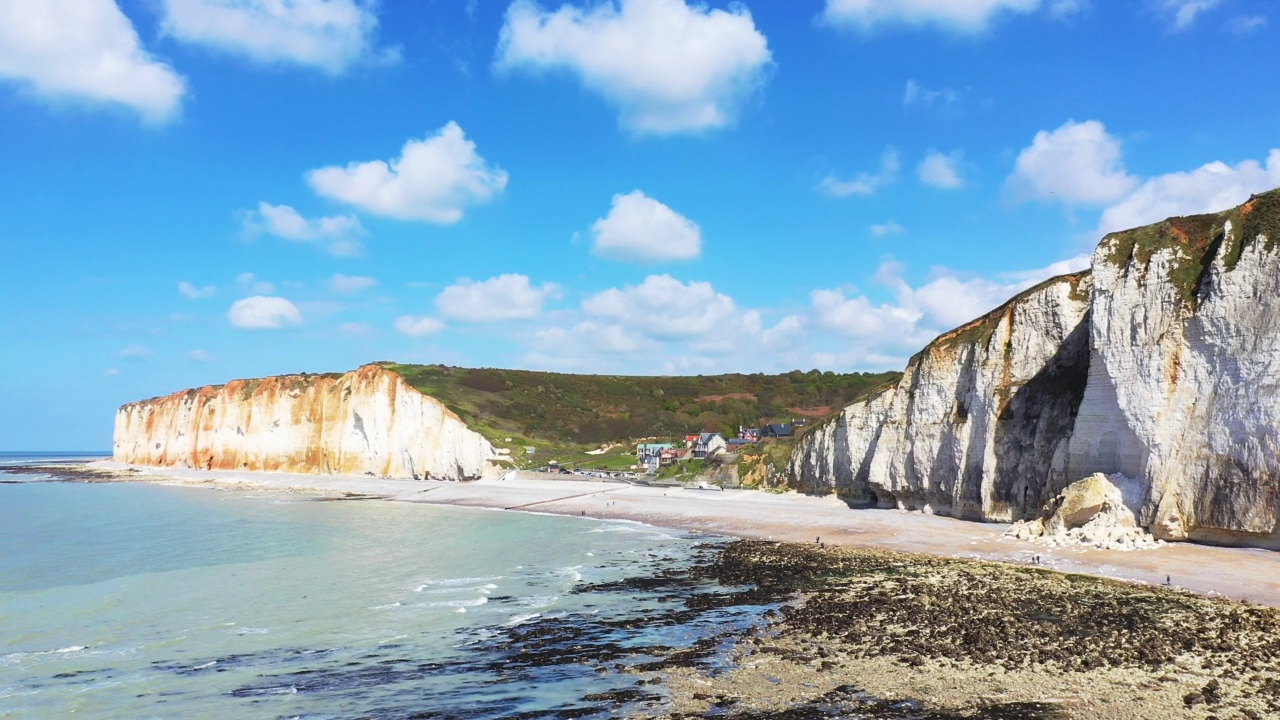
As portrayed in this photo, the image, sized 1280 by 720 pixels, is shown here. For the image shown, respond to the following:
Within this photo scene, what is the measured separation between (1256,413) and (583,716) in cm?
2303

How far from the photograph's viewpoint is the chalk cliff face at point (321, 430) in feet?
241

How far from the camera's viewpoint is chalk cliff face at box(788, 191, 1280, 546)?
78.9 feet

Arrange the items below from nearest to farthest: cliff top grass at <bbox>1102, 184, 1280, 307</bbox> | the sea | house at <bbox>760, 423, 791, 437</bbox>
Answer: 1. the sea
2. cliff top grass at <bbox>1102, 184, 1280, 307</bbox>
3. house at <bbox>760, 423, 791, 437</bbox>

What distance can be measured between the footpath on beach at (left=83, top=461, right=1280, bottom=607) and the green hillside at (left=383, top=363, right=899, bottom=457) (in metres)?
12.3

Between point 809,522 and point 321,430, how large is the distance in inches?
2503

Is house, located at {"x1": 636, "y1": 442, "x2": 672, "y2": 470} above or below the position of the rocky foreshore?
above

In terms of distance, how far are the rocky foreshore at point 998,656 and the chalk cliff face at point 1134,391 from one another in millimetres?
6882

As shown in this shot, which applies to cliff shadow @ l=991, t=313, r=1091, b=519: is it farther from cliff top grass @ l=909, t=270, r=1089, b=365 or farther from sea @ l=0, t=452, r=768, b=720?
sea @ l=0, t=452, r=768, b=720

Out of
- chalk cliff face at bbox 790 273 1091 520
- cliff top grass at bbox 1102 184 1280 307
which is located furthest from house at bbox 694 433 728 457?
cliff top grass at bbox 1102 184 1280 307

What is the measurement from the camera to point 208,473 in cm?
9169

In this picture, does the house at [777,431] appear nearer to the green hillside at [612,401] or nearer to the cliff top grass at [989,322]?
the green hillside at [612,401]

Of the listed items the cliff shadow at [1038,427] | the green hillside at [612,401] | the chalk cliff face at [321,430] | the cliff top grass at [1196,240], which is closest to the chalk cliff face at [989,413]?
the cliff shadow at [1038,427]

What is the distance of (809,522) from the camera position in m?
37.6

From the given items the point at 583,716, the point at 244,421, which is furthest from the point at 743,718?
the point at 244,421
